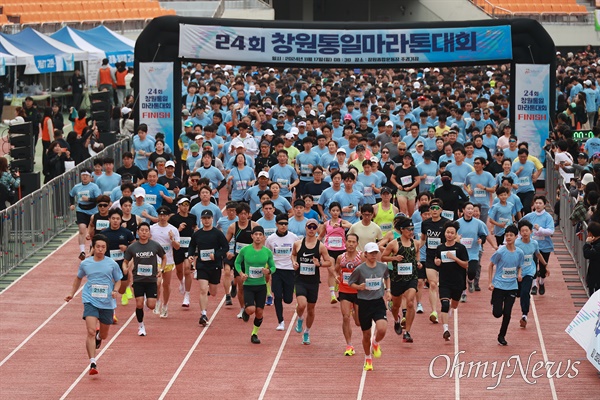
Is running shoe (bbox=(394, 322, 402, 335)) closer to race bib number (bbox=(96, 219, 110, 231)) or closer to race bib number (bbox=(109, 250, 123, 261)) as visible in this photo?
race bib number (bbox=(109, 250, 123, 261))

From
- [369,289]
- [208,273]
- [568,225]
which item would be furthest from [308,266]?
[568,225]

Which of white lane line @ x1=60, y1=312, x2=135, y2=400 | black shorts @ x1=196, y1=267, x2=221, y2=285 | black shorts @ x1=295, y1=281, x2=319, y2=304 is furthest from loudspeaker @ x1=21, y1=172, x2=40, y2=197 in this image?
black shorts @ x1=295, y1=281, x2=319, y2=304

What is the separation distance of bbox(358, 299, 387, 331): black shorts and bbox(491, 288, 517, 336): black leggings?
71.2 inches

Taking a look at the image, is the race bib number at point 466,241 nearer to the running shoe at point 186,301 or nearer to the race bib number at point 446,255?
the race bib number at point 446,255

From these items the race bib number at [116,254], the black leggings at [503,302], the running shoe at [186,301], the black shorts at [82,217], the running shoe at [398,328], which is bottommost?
the running shoe at [398,328]

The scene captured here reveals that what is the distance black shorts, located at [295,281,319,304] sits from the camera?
16.3 m

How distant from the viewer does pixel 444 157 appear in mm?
21781

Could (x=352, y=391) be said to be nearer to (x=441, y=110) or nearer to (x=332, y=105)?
(x=441, y=110)

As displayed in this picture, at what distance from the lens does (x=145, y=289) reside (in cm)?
1670

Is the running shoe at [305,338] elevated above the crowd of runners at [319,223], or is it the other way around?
the crowd of runners at [319,223]

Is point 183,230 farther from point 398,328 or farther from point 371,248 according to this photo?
point 371,248

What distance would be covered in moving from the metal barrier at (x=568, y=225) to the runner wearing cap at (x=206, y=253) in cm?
531

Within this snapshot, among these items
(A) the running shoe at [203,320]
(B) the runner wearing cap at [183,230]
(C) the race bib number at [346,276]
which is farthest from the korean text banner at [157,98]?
(C) the race bib number at [346,276]

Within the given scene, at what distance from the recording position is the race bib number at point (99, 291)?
49.3ft
